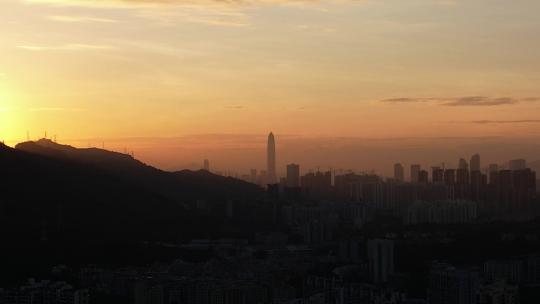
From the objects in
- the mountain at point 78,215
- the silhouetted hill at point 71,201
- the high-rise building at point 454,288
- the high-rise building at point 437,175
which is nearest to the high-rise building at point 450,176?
the high-rise building at point 437,175

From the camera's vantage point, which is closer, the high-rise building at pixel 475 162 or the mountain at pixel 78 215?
the mountain at pixel 78 215

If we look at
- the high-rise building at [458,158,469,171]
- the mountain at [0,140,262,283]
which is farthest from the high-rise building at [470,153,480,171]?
the mountain at [0,140,262,283]

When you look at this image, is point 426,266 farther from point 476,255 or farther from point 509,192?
point 509,192

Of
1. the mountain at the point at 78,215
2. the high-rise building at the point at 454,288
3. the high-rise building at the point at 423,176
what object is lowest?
the high-rise building at the point at 454,288

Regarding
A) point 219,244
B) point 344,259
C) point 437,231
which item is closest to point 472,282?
point 344,259

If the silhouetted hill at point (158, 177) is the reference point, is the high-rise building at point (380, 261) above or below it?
below

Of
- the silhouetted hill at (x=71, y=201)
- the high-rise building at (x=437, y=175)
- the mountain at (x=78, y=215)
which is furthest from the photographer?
the high-rise building at (x=437, y=175)

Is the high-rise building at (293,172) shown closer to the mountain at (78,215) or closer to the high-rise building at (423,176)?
the high-rise building at (423,176)

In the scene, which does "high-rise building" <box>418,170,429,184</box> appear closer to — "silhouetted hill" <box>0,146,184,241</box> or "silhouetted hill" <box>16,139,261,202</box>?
"silhouetted hill" <box>16,139,261,202</box>

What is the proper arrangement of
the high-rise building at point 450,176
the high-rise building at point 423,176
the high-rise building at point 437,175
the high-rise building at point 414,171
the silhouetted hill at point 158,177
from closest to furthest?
the silhouetted hill at point 158,177
the high-rise building at point 450,176
the high-rise building at point 437,175
the high-rise building at point 423,176
the high-rise building at point 414,171
